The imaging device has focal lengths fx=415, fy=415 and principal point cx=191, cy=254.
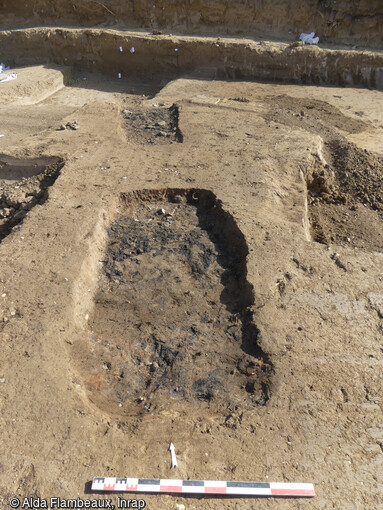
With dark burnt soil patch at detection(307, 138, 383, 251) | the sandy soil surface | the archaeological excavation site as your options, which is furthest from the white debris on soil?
dark burnt soil patch at detection(307, 138, 383, 251)

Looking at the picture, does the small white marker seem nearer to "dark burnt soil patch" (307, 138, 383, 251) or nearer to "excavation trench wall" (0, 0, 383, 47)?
"dark burnt soil patch" (307, 138, 383, 251)

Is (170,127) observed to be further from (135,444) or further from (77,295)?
(135,444)

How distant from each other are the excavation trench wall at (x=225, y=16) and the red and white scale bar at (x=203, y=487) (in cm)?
1004

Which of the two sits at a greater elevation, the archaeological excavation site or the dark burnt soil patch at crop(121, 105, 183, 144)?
the dark burnt soil patch at crop(121, 105, 183, 144)

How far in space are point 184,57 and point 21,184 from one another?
Result: 20.0 feet

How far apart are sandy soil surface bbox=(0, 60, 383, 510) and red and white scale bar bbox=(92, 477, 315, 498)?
2.1 inches

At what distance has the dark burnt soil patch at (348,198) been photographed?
219 inches

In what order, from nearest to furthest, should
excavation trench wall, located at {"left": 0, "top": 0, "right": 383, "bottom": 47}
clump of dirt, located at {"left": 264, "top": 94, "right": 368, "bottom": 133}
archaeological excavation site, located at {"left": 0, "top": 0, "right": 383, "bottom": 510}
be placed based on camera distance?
archaeological excavation site, located at {"left": 0, "top": 0, "right": 383, "bottom": 510}, clump of dirt, located at {"left": 264, "top": 94, "right": 368, "bottom": 133}, excavation trench wall, located at {"left": 0, "top": 0, "right": 383, "bottom": 47}

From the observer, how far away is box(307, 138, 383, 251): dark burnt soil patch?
18.2 feet

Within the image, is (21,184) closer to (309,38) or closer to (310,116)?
(310,116)

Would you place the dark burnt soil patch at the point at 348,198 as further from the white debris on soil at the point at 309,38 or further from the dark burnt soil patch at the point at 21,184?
the white debris on soil at the point at 309,38

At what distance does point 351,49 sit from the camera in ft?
30.8

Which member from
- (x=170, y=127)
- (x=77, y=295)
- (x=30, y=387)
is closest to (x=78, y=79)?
(x=170, y=127)

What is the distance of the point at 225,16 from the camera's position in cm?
1039
